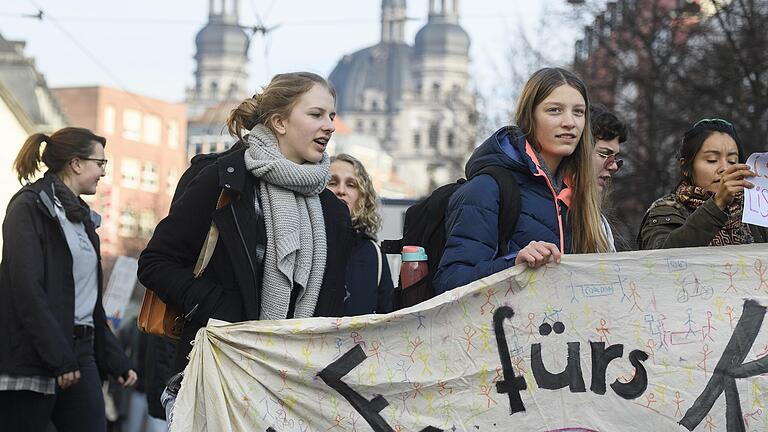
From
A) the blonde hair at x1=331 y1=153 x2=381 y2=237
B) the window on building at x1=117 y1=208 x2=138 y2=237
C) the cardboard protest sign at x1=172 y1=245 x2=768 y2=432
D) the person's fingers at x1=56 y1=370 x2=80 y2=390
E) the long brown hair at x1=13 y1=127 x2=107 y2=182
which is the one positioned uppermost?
the window on building at x1=117 y1=208 x2=138 y2=237

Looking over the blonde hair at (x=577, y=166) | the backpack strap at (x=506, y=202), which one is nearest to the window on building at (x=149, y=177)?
the blonde hair at (x=577, y=166)

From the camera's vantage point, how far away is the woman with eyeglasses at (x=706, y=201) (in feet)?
15.4

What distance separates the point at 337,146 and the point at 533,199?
465 feet

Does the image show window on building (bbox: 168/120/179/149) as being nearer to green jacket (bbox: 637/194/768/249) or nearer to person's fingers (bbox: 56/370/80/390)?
person's fingers (bbox: 56/370/80/390)

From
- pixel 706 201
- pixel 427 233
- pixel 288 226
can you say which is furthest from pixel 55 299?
pixel 706 201

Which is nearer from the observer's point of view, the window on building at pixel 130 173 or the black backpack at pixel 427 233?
the black backpack at pixel 427 233

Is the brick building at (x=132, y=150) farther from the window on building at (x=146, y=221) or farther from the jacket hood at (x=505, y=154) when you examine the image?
the jacket hood at (x=505, y=154)

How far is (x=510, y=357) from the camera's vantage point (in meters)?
4.49

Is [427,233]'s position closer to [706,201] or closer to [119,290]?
[706,201]

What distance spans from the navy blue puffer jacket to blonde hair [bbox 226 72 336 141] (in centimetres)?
67

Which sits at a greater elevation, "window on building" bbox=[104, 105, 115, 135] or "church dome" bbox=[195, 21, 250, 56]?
"church dome" bbox=[195, 21, 250, 56]

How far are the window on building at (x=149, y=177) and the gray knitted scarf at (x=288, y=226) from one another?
88.4 metres

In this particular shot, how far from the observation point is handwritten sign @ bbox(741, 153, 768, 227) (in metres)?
4.57

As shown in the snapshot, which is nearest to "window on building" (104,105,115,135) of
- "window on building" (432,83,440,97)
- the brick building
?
the brick building
